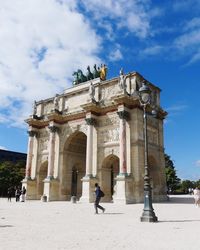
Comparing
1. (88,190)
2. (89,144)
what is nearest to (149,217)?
(88,190)

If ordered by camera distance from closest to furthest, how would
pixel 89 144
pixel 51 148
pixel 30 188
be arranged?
pixel 89 144
pixel 51 148
pixel 30 188

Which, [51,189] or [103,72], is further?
[103,72]

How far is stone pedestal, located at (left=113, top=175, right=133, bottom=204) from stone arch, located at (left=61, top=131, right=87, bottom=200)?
9028 millimetres

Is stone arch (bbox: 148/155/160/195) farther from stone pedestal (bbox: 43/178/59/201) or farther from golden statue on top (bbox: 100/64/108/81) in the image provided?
golden statue on top (bbox: 100/64/108/81)

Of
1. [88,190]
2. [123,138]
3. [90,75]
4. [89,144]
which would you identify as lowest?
[88,190]

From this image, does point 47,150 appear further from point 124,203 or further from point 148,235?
point 148,235

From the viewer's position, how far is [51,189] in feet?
102

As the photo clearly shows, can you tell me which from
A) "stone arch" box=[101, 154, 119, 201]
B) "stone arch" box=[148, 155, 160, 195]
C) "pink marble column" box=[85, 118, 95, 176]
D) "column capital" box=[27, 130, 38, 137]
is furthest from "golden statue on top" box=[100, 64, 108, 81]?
"stone arch" box=[148, 155, 160, 195]

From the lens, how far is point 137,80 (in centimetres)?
2909

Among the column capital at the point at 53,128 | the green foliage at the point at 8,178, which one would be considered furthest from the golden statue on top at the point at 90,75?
the green foliage at the point at 8,178

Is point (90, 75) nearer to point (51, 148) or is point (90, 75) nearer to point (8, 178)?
point (51, 148)

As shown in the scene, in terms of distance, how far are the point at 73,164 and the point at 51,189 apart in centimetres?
451

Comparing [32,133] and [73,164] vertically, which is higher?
[32,133]

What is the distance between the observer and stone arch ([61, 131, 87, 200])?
3269 cm
